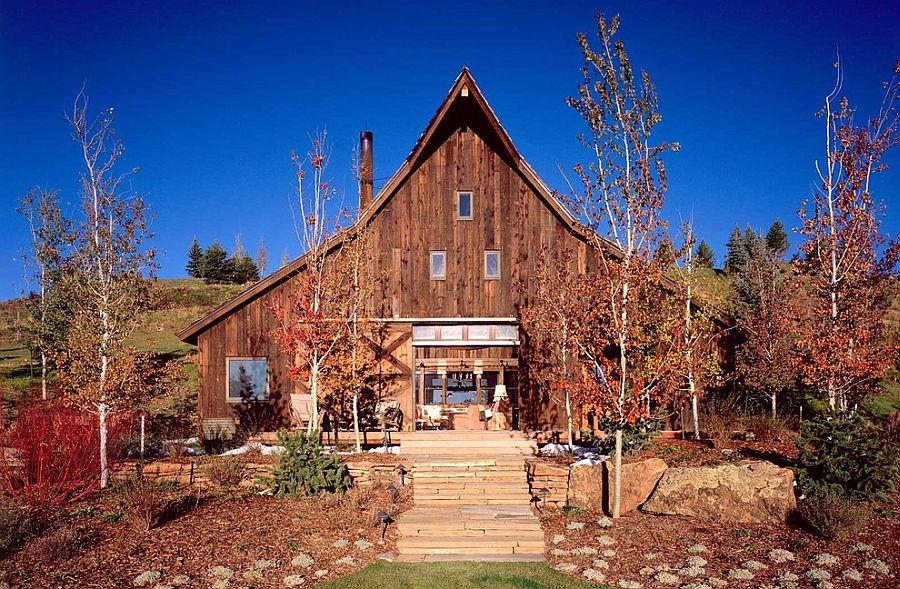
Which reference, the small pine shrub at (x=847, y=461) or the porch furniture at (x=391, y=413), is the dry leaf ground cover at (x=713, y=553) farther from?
the porch furniture at (x=391, y=413)

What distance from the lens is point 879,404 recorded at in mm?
23359

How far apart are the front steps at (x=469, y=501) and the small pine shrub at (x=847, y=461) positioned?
16.9 ft

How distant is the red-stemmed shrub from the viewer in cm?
1110

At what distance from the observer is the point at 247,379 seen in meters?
17.6

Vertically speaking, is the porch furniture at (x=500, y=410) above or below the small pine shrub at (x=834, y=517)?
above

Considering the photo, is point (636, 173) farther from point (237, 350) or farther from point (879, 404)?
point (879, 404)

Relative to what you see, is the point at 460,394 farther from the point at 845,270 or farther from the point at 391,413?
the point at 845,270

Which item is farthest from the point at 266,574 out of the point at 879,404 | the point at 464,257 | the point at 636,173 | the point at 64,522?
the point at 879,404

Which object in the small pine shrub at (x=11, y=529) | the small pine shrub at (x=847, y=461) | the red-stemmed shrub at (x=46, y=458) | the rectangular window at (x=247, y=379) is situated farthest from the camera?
the rectangular window at (x=247, y=379)

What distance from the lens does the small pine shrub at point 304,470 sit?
12570 millimetres

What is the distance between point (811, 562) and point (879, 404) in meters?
17.4

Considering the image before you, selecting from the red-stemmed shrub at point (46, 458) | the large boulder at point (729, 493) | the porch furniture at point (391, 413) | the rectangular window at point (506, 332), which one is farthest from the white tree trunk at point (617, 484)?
the red-stemmed shrub at point (46, 458)

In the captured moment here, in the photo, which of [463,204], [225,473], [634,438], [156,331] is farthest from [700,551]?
[156,331]

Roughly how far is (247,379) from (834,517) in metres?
13.7
